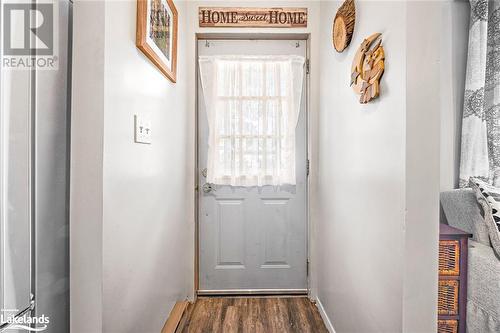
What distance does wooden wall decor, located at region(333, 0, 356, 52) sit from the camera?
1.49 meters

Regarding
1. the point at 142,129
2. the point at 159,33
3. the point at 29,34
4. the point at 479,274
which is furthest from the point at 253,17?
the point at 479,274

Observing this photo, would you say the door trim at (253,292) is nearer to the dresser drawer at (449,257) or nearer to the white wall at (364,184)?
the white wall at (364,184)

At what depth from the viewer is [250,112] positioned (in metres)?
2.31

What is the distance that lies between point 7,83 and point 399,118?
49.9 inches

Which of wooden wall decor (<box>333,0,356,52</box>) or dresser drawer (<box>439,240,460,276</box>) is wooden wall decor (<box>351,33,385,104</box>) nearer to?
wooden wall decor (<box>333,0,356,52</box>)

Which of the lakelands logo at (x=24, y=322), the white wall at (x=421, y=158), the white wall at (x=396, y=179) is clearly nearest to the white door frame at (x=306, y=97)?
the white wall at (x=396, y=179)

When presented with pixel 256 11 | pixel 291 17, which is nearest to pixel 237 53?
pixel 256 11

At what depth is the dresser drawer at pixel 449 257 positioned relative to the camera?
1.41 meters

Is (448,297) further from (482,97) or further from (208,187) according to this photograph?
(208,187)

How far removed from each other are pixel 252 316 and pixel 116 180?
1.57 metres

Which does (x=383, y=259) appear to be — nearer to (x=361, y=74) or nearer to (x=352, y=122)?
(x=352, y=122)

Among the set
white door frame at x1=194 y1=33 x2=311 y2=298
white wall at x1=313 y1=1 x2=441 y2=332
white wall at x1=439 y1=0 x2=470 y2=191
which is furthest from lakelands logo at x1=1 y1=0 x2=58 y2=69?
white wall at x1=439 y1=0 x2=470 y2=191

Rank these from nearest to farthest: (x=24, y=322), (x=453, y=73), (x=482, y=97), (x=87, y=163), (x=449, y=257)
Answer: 1. (x=24, y=322)
2. (x=87, y=163)
3. (x=449, y=257)
4. (x=482, y=97)
5. (x=453, y=73)

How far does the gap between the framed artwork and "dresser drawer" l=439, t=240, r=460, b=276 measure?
176cm
